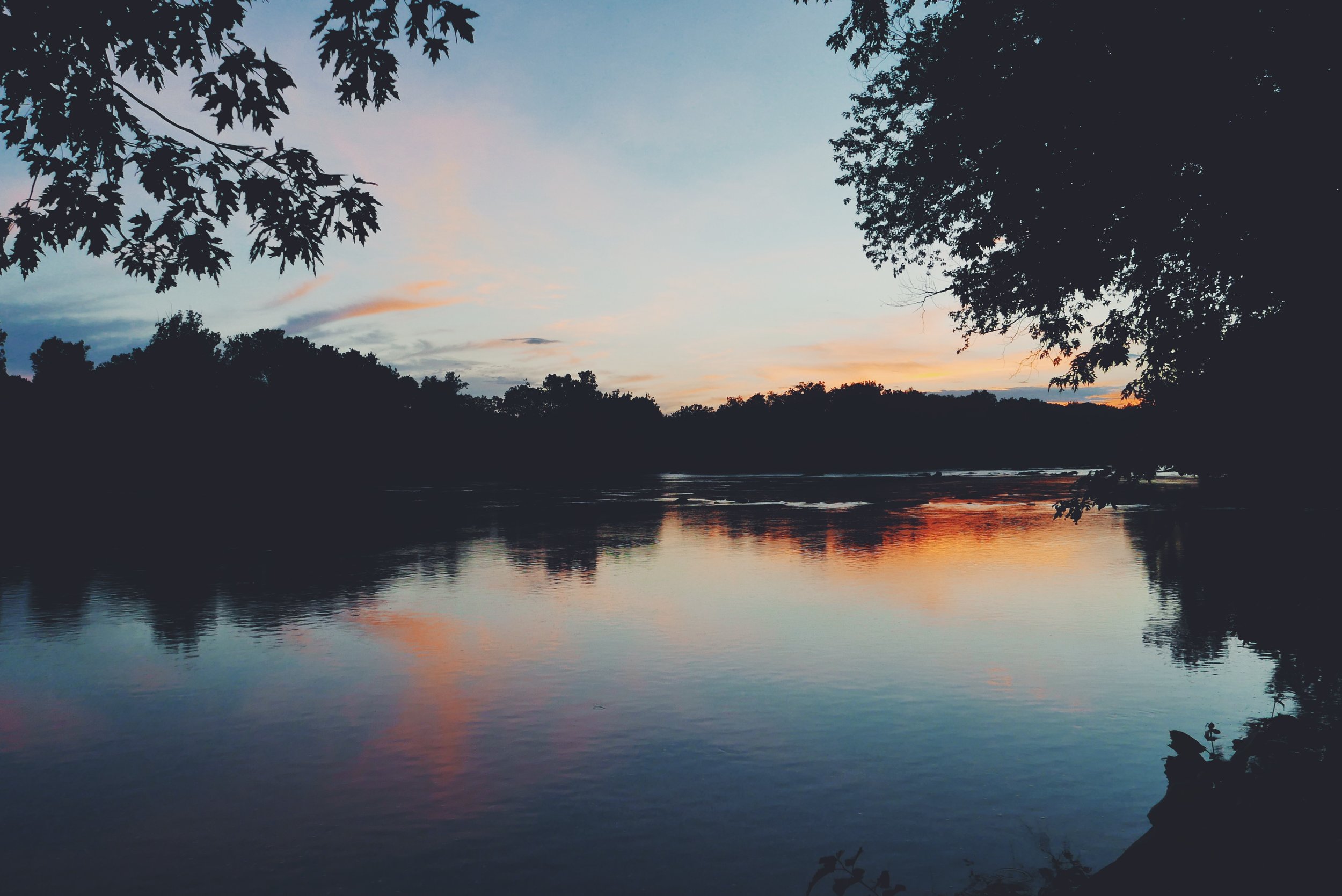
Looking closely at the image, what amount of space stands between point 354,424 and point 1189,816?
12451 centimetres

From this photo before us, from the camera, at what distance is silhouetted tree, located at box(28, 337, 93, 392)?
81.6 metres

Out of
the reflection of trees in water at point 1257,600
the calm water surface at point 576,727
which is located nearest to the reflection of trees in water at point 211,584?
the calm water surface at point 576,727

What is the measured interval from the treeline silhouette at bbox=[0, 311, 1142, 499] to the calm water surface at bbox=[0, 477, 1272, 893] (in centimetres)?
381

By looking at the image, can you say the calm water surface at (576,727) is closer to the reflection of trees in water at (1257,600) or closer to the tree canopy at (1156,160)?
the reflection of trees in water at (1257,600)

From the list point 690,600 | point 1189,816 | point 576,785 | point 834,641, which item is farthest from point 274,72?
point 690,600

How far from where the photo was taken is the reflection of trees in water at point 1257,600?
12.0 m

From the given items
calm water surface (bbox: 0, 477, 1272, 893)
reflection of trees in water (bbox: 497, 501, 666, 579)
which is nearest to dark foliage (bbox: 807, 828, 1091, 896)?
calm water surface (bbox: 0, 477, 1272, 893)

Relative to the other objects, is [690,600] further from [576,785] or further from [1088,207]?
[1088,207]

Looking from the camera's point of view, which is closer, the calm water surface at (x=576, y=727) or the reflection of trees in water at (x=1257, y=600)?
the calm water surface at (x=576, y=727)

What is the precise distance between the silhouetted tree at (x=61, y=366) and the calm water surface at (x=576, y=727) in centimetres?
7487

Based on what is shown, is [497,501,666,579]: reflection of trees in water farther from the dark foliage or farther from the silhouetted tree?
the silhouetted tree

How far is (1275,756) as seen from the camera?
6137 mm

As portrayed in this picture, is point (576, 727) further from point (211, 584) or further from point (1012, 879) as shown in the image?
point (211, 584)

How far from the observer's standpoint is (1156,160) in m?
8.13
